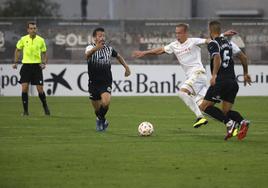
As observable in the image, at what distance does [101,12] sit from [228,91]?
32361 millimetres

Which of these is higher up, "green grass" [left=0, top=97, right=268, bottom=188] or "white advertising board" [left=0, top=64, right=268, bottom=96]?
"green grass" [left=0, top=97, right=268, bottom=188]

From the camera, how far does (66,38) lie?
32.2 metres

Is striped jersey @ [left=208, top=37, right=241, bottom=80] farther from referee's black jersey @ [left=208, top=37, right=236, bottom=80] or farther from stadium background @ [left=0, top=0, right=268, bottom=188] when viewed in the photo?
stadium background @ [left=0, top=0, right=268, bottom=188]

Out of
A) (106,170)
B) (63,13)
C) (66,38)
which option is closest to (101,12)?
(63,13)

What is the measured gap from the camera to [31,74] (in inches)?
898

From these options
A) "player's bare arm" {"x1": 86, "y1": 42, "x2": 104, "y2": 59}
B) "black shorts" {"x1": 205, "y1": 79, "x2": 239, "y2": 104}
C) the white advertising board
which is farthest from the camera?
the white advertising board

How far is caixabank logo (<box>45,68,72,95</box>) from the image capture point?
103 feet

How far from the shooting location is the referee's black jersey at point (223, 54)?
15.9m

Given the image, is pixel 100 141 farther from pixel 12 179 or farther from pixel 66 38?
pixel 66 38

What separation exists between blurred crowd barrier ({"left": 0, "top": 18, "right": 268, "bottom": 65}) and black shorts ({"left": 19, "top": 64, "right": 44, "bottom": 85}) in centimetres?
868

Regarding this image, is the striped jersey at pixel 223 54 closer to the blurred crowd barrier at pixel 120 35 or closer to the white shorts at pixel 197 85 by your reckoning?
the white shorts at pixel 197 85

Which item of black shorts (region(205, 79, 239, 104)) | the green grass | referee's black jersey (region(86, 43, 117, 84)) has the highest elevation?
referee's black jersey (region(86, 43, 117, 84))

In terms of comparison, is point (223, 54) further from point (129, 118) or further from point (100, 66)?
point (129, 118)

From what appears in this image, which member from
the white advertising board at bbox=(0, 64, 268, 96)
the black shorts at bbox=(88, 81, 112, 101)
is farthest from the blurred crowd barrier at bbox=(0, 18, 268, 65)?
the black shorts at bbox=(88, 81, 112, 101)
